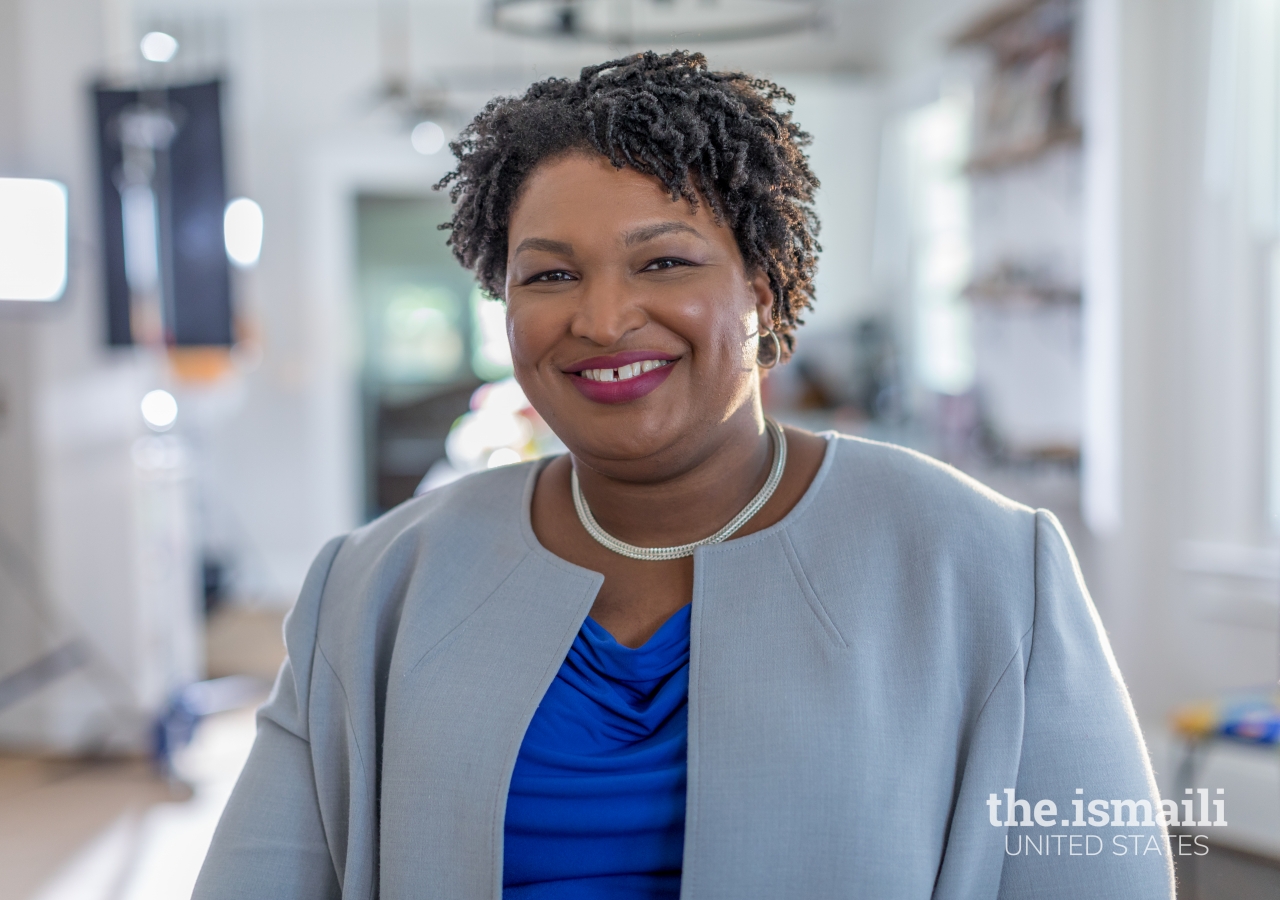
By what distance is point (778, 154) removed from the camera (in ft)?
3.81

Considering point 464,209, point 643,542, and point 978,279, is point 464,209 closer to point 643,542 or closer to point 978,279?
point 643,542

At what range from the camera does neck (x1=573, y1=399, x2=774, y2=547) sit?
1.15m

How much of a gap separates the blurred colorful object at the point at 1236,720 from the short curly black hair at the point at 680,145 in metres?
1.65

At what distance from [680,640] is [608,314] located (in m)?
0.32

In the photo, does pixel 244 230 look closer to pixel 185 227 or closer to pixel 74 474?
pixel 185 227

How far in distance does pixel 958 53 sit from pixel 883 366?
5.36ft

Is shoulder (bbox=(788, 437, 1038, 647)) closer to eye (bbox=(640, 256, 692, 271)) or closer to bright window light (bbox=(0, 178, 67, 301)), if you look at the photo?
eye (bbox=(640, 256, 692, 271))

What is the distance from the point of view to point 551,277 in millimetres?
1116

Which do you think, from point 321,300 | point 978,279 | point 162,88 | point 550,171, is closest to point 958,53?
point 978,279

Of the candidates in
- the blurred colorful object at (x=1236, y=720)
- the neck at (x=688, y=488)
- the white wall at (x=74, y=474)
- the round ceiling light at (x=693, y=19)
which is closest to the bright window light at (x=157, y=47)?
the white wall at (x=74, y=474)

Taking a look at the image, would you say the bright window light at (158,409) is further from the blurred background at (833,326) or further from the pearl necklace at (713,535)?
the pearl necklace at (713,535)

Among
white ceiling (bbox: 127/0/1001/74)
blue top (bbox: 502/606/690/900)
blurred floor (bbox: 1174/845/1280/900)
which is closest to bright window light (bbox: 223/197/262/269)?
white ceiling (bbox: 127/0/1001/74)

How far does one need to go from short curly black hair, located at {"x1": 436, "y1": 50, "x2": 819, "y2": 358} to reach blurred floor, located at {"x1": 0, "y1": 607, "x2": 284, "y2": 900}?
72.7 inches

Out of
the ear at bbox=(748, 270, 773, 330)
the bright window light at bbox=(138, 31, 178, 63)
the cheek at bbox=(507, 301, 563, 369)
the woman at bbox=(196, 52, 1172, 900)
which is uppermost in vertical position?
the bright window light at bbox=(138, 31, 178, 63)
